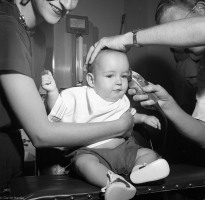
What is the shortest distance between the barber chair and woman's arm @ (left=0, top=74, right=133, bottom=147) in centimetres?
16

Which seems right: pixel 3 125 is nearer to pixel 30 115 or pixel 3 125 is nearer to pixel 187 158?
pixel 30 115

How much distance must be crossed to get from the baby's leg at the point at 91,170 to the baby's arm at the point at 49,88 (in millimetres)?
316

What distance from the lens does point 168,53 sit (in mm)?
2471

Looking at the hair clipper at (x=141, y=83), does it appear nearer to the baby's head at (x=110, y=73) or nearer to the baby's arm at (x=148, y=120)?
the baby's head at (x=110, y=73)

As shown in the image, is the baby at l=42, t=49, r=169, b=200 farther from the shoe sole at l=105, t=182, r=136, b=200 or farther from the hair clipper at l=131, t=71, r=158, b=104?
the shoe sole at l=105, t=182, r=136, b=200

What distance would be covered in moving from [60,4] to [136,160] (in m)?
0.82

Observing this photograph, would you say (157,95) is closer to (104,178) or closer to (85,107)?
(85,107)

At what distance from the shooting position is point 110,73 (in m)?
1.39

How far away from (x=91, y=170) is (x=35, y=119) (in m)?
0.32

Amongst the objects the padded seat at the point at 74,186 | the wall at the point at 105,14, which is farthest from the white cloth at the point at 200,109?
the wall at the point at 105,14

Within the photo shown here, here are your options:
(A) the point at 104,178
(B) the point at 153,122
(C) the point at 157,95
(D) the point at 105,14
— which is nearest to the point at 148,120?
(B) the point at 153,122

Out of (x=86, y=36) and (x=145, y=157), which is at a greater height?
(x=86, y=36)

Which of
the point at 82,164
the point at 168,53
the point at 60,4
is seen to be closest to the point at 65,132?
the point at 82,164

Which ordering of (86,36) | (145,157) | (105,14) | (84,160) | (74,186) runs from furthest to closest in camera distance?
(105,14) < (86,36) < (145,157) < (84,160) < (74,186)
